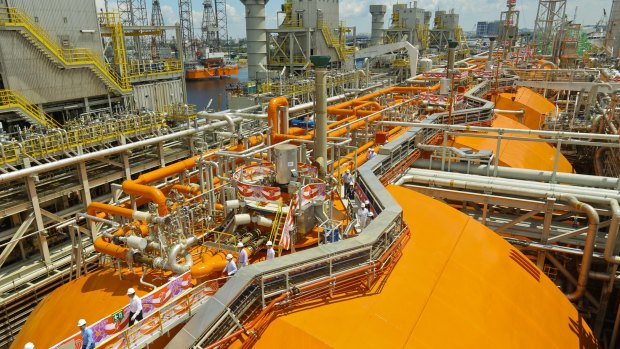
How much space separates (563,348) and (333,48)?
1402 inches

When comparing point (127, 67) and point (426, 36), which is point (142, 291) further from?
point (426, 36)

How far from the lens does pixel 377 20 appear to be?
61406 millimetres

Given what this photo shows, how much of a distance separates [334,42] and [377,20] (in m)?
23.8

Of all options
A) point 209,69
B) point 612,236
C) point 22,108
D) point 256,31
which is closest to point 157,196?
point 612,236

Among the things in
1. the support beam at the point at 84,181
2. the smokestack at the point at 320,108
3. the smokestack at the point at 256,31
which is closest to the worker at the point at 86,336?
the smokestack at the point at 320,108

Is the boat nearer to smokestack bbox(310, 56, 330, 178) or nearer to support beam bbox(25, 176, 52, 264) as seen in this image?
support beam bbox(25, 176, 52, 264)

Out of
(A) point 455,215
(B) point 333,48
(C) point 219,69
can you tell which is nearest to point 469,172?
(A) point 455,215

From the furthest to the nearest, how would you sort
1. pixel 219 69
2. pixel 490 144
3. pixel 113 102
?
pixel 219 69 → pixel 113 102 → pixel 490 144

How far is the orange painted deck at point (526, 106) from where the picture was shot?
30.6 metres

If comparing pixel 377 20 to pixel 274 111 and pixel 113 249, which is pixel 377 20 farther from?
pixel 113 249

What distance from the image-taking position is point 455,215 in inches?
440

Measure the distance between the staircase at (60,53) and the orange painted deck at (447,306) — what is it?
55.2 ft

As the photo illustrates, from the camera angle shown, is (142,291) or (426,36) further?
(426,36)

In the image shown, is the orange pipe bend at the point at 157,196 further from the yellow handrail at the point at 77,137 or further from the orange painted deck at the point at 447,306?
the yellow handrail at the point at 77,137
